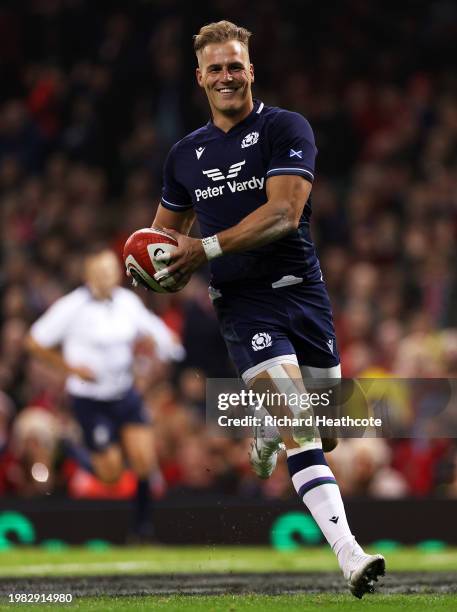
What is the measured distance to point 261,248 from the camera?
733 centimetres

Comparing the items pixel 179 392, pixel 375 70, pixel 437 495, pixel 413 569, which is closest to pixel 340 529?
pixel 413 569

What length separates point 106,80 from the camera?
60.0ft

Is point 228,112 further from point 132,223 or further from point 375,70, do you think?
point 375,70

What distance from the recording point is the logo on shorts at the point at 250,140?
7355 millimetres

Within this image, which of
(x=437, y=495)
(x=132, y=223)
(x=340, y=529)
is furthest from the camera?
(x=132, y=223)

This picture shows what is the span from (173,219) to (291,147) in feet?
3.17

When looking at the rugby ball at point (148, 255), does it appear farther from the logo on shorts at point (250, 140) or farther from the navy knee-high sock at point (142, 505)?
the navy knee-high sock at point (142, 505)

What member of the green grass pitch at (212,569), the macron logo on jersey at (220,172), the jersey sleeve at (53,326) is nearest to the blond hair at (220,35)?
the macron logo on jersey at (220,172)

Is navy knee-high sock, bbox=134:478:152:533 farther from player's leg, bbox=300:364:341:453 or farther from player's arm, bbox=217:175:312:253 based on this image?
player's arm, bbox=217:175:312:253

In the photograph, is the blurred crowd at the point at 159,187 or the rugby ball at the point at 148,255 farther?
the blurred crowd at the point at 159,187

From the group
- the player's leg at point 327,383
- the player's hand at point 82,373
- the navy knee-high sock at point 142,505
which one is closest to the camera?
the player's leg at point 327,383

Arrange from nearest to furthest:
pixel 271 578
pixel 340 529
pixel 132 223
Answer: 1. pixel 340 529
2. pixel 271 578
3. pixel 132 223

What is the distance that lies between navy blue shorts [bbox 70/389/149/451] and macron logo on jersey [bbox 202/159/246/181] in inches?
216

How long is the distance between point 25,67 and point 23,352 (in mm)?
5376
